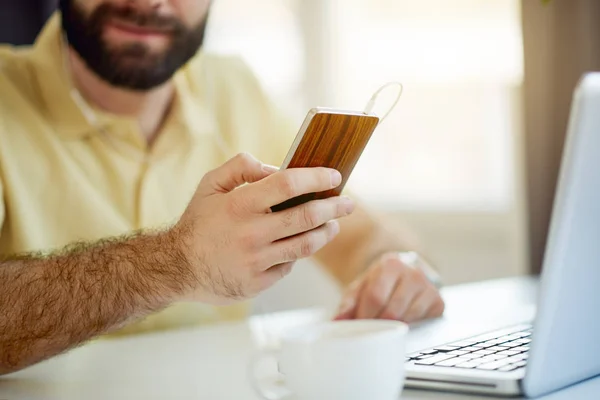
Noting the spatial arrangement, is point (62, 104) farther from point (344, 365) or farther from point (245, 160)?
point (344, 365)

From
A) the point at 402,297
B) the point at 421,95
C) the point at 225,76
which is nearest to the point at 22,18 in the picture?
the point at 225,76

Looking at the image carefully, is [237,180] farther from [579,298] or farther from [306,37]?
[306,37]

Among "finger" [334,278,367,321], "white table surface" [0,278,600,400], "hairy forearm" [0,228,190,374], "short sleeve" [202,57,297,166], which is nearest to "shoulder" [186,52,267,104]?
"short sleeve" [202,57,297,166]

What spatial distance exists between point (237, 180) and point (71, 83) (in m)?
0.75

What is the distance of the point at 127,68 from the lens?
60.1 inches

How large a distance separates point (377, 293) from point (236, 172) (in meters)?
0.35

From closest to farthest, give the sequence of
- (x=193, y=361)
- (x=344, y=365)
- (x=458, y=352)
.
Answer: (x=344, y=365) < (x=458, y=352) < (x=193, y=361)

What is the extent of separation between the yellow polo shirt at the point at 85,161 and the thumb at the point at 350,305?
16.6 inches

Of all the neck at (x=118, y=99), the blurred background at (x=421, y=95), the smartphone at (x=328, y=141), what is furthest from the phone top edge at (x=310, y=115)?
the blurred background at (x=421, y=95)

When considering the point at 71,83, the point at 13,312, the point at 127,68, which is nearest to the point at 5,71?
the point at 71,83

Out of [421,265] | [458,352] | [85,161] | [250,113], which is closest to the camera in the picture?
[458,352]

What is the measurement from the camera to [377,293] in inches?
44.4

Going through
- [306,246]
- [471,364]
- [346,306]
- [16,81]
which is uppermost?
[16,81]

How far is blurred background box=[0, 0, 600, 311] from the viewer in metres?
2.54
